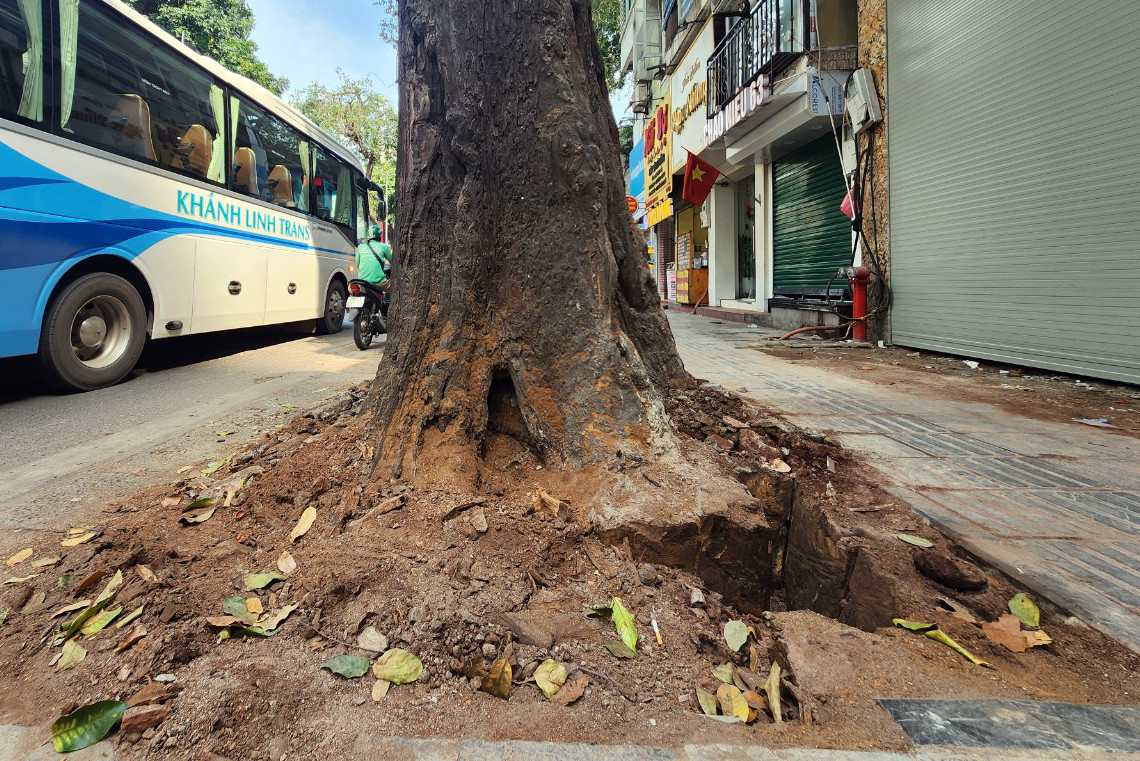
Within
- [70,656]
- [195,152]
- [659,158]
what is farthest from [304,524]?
[659,158]

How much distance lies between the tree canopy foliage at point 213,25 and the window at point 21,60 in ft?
48.4

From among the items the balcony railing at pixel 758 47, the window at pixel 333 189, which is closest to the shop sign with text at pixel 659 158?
the balcony railing at pixel 758 47

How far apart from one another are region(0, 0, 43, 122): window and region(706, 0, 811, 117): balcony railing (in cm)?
980

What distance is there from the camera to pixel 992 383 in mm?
5922

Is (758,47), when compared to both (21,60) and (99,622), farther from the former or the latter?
(99,622)

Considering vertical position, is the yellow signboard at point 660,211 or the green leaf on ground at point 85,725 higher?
the yellow signboard at point 660,211

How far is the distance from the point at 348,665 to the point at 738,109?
41.4ft

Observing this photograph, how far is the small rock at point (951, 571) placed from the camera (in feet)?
6.86

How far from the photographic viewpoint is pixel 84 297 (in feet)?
17.8

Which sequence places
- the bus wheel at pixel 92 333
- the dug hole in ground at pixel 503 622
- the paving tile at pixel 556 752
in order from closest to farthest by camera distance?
1. the paving tile at pixel 556 752
2. the dug hole in ground at pixel 503 622
3. the bus wheel at pixel 92 333

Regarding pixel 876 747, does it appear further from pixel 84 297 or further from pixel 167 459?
pixel 84 297

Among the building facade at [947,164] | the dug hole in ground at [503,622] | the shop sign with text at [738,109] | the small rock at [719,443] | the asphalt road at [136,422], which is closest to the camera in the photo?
the dug hole in ground at [503,622]

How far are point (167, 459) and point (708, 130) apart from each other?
43.5 ft

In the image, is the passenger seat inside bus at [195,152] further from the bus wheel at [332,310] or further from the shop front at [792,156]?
the shop front at [792,156]
